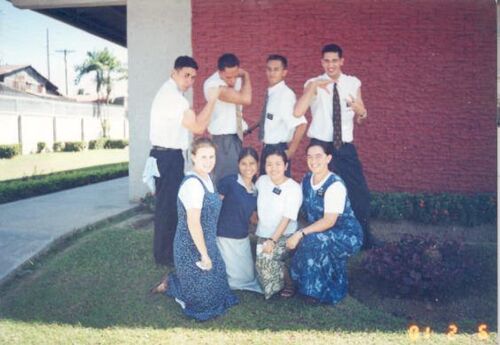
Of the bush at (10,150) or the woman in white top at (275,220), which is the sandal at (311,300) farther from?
the bush at (10,150)

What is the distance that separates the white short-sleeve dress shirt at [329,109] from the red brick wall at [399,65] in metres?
2.39

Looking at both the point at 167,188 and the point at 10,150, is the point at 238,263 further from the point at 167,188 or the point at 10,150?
the point at 10,150

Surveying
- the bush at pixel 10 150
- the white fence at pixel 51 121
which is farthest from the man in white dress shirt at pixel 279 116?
the bush at pixel 10 150

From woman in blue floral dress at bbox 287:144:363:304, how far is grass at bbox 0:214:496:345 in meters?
0.15

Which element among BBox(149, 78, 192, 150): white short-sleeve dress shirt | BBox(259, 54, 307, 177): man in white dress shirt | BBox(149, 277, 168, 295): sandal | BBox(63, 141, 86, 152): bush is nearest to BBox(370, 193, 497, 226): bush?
BBox(259, 54, 307, 177): man in white dress shirt

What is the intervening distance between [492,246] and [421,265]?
5.25 feet

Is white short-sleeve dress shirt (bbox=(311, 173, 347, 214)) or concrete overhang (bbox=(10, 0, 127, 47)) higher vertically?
concrete overhang (bbox=(10, 0, 127, 47))

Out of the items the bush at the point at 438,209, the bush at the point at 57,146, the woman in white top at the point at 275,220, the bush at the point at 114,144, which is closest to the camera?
the woman in white top at the point at 275,220

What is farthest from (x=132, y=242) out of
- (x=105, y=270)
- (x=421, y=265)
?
(x=421, y=265)

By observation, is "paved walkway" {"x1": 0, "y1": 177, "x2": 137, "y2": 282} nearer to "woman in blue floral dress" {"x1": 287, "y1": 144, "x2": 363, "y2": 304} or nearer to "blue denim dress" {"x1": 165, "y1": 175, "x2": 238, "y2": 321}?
"blue denim dress" {"x1": 165, "y1": 175, "x2": 238, "y2": 321}

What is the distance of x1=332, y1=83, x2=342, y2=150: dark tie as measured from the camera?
4781 mm

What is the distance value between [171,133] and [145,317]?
156 cm

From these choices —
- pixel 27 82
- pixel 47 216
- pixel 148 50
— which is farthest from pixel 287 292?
pixel 27 82

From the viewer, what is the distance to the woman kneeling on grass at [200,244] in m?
3.59
